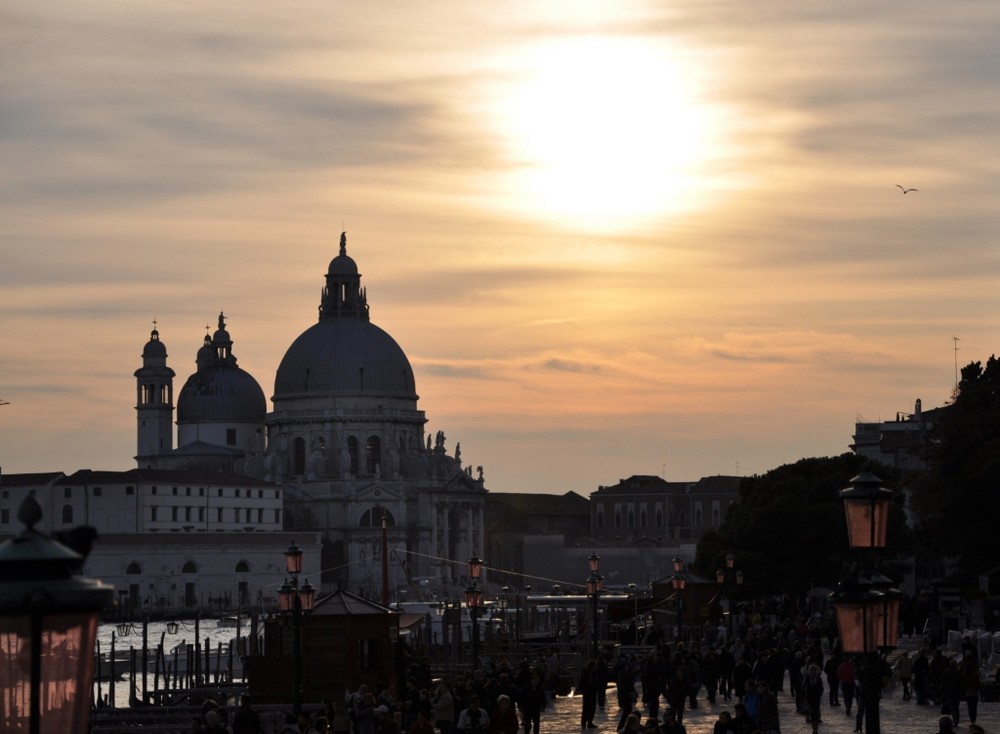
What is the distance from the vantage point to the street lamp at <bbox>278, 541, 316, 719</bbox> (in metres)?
23.3

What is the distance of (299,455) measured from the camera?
13850cm

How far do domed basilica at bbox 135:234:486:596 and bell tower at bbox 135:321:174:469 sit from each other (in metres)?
0.07

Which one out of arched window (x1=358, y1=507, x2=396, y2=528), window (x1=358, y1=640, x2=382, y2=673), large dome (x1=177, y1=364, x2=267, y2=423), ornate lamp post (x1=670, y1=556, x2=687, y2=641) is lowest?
window (x1=358, y1=640, x2=382, y2=673)

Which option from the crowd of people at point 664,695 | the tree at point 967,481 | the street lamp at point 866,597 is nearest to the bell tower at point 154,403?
the tree at point 967,481

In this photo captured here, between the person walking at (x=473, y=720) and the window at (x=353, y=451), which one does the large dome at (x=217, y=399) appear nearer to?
the window at (x=353, y=451)

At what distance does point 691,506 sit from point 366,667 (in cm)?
11927

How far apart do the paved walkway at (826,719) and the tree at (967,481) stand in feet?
42.8

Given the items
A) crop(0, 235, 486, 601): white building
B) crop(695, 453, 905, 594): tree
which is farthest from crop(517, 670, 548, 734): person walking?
crop(0, 235, 486, 601): white building

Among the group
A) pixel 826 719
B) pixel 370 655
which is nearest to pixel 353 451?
pixel 370 655

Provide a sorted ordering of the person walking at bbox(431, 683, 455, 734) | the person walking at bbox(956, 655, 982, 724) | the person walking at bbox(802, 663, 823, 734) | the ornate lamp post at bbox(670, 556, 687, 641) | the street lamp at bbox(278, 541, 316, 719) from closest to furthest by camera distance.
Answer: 1. the person walking at bbox(431, 683, 455, 734)
2. the person walking at bbox(802, 663, 823, 734)
3. the person walking at bbox(956, 655, 982, 724)
4. the street lamp at bbox(278, 541, 316, 719)
5. the ornate lamp post at bbox(670, 556, 687, 641)

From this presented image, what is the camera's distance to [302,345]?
13962 cm

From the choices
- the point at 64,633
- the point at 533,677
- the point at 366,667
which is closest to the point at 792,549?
the point at 366,667

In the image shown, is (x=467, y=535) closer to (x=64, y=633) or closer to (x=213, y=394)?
(x=213, y=394)

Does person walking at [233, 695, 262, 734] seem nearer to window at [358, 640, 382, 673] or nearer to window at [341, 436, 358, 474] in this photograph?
window at [358, 640, 382, 673]
